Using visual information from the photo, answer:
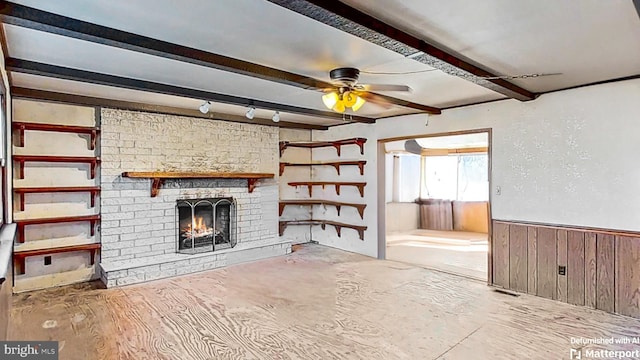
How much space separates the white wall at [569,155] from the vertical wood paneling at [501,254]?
0.16 m

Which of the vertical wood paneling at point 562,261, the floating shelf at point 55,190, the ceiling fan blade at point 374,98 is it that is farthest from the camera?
the floating shelf at point 55,190

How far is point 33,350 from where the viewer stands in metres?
2.75

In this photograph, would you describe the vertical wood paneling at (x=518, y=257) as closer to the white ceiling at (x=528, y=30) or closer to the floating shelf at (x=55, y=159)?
the white ceiling at (x=528, y=30)

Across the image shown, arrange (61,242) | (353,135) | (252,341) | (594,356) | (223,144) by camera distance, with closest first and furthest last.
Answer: (594,356)
(252,341)
(61,242)
(223,144)
(353,135)

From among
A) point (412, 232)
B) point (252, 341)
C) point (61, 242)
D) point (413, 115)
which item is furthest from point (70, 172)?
point (412, 232)

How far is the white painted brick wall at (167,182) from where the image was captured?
185 inches

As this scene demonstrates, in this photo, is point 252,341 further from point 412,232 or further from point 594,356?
point 412,232

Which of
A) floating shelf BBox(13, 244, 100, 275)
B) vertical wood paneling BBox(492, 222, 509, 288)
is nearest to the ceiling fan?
vertical wood paneling BBox(492, 222, 509, 288)

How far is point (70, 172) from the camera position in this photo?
4.49 m

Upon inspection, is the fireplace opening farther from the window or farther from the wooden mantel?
the window

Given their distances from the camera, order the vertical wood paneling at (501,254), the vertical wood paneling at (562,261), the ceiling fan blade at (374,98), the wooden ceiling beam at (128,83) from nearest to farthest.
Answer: the wooden ceiling beam at (128,83) < the ceiling fan blade at (374,98) < the vertical wood paneling at (562,261) < the vertical wood paneling at (501,254)

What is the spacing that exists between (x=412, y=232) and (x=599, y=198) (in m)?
5.23

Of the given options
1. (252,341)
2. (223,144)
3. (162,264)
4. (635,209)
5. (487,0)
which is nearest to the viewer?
(487,0)

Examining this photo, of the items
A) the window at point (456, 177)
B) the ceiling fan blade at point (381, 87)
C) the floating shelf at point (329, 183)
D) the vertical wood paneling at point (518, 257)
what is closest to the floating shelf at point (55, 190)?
the floating shelf at point (329, 183)
